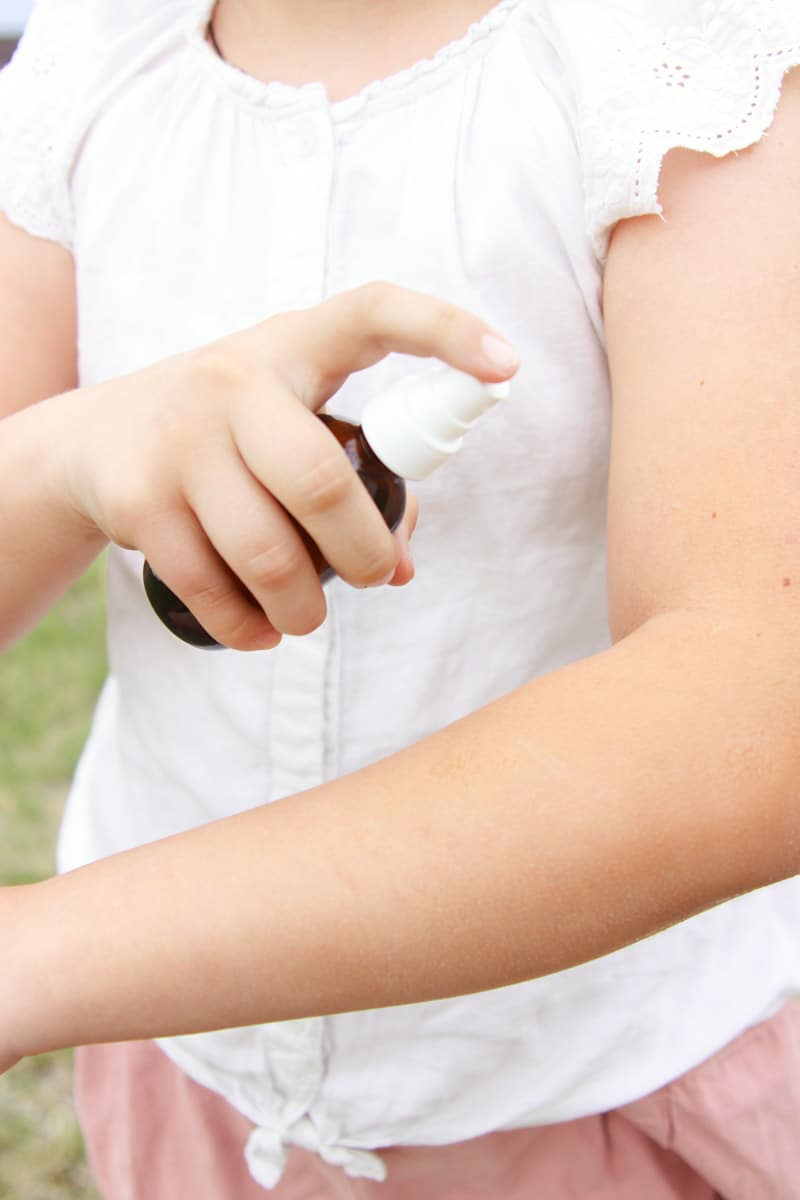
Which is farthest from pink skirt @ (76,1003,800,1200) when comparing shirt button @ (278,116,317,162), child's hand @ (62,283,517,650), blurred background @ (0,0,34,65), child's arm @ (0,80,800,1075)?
blurred background @ (0,0,34,65)

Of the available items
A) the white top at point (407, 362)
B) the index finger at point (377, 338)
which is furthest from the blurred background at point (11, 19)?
the index finger at point (377, 338)

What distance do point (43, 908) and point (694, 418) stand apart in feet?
1.18

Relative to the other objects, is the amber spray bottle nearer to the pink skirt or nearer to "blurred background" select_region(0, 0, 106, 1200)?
the pink skirt

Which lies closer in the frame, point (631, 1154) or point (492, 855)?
point (492, 855)

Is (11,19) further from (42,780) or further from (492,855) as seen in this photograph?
(492,855)

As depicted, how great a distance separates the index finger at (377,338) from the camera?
0.46 m

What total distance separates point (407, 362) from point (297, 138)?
5.8 inches

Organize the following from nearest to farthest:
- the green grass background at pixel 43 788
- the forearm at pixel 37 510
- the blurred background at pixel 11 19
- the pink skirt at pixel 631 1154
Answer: the forearm at pixel 37 510 → the pink skirt at pixel 631 1154 → the green grass background at pixel 43 788 → the blurred background at pixel 11 19

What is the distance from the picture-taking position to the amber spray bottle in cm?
48

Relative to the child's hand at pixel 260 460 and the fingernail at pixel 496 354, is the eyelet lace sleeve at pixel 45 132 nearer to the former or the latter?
the child's hand at pixel 260 460

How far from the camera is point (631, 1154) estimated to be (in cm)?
75

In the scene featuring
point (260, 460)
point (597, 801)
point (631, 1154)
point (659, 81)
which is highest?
point (659, 81)

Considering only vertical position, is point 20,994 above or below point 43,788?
above

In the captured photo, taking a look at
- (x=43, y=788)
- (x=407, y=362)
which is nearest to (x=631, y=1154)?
(x=407, y=362)
